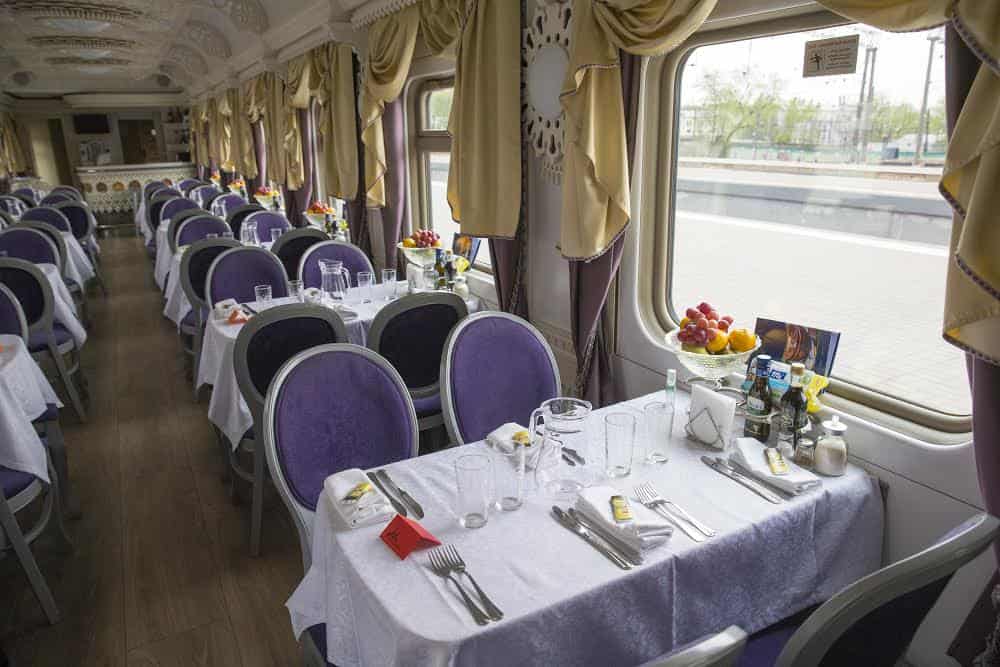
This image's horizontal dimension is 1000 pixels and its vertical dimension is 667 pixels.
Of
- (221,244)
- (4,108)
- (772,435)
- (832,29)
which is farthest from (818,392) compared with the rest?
(4,108)

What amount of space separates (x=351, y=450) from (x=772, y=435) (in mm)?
1316

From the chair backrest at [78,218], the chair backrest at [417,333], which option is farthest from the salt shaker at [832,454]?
the chair backrest at [78,218]

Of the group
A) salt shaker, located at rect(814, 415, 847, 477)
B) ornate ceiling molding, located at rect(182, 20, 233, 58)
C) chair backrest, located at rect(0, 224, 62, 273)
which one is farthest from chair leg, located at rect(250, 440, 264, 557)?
ornate ceiling molding, located at rect(182, 20, 233, 58)

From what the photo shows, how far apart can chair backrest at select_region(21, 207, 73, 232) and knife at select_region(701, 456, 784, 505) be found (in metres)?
7.40

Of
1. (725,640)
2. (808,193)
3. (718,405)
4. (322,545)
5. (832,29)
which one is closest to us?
(725,640)

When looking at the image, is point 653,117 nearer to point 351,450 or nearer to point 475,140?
point 475,140

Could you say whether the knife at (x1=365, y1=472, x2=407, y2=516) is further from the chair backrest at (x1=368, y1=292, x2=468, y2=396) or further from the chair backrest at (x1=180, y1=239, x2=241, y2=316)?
the chair backrest at (x1=180, y1=239, x2=241, y2=316)

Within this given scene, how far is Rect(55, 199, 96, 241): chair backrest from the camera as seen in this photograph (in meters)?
7.79

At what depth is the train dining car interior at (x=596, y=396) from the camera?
1455 millimetres

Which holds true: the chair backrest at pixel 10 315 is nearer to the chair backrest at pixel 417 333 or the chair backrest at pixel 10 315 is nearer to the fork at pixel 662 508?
the chair backrest at pixel 417 333

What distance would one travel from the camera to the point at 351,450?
83.4 inches

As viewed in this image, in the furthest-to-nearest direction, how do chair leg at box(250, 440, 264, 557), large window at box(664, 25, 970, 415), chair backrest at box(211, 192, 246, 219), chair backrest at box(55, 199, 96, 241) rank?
chair backrest at box(211, 192, 246, 219) < chair backrest at box(55, 199, 96, 241) < chair leg at box(250, 440, 264, 557) < large window at box(664, 25, 970, 415)

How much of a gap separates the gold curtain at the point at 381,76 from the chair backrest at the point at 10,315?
2.61 meters

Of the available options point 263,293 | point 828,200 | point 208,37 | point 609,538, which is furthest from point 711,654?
point 208,37
